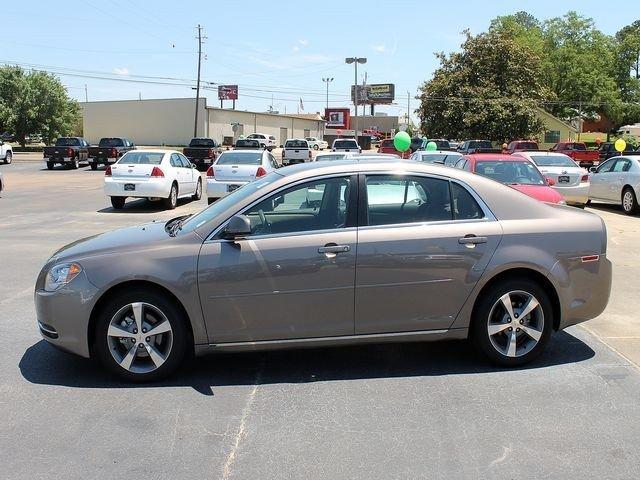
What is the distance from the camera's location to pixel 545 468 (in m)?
3.46

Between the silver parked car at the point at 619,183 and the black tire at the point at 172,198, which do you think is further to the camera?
the black tire at the point at 172,198

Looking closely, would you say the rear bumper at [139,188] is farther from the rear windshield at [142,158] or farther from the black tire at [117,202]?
the rear windshield at [142,158]

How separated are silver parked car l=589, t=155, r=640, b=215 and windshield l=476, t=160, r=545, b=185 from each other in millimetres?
4975

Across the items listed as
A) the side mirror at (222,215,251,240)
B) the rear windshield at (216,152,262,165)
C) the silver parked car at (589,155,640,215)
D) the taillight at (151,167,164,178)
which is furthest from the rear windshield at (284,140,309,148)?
the side mirror at (222,215,251,240)

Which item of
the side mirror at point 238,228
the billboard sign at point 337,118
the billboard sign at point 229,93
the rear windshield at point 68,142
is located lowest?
the side mirror at point 238,228

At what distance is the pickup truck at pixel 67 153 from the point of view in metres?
36.5

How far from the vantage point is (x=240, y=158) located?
15.9 metres

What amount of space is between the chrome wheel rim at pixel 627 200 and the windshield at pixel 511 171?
5032mm

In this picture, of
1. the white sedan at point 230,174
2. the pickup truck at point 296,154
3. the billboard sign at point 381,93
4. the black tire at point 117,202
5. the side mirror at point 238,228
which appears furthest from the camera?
the billboard sign at point 381,93

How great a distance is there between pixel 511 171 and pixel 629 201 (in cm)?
550

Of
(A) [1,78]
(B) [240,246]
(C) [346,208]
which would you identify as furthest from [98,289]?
(A) [1,78]

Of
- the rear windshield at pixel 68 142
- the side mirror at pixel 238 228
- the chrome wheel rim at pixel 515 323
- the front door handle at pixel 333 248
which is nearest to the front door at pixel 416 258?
the front door handle at pixel 333 248

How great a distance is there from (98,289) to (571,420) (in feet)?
11.0

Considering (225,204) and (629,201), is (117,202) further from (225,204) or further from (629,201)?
(629,201)
